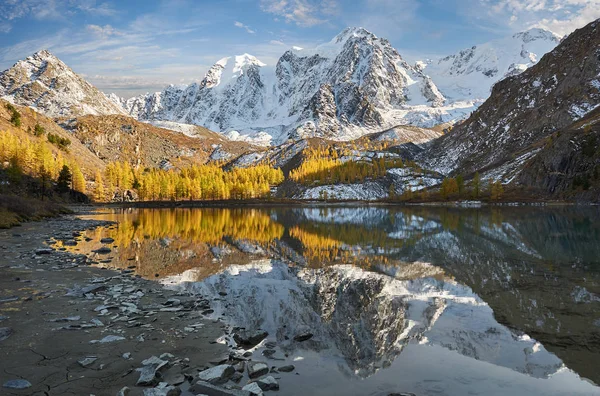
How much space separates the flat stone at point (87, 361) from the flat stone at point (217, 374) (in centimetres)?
332

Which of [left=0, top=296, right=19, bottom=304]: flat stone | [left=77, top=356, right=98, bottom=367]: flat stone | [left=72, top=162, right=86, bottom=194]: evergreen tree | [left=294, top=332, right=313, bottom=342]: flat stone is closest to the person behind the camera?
[left=77, top=356, right=98, bottom=367]: flat stone

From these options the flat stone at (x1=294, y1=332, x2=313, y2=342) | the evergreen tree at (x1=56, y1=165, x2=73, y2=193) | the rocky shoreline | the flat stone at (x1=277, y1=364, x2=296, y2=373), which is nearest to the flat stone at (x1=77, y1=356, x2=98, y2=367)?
the rocky shoreline

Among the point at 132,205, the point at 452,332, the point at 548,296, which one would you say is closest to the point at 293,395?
the point at 452,332

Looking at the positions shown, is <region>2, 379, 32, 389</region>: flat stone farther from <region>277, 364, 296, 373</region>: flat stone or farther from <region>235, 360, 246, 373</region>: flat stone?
<region>277, 364, 296, 373</region>: flat stone

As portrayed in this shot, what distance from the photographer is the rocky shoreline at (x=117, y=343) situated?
10.1m


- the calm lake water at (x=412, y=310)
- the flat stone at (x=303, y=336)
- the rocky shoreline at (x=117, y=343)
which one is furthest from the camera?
the flat stone at (x=303, y=336)

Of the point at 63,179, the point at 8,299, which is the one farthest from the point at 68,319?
the point at 63,179

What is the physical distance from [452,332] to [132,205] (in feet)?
559

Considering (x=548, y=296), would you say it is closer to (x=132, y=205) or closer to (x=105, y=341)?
(x=105, y=341)

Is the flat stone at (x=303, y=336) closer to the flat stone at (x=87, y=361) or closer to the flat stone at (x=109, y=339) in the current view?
the flat stone at (x=109, y=339)

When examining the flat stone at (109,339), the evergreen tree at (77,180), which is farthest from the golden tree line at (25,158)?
the flat stone at (109,339)

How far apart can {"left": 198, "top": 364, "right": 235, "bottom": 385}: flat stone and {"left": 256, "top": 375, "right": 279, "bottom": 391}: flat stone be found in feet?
3.15

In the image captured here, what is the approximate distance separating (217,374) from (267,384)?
145cm

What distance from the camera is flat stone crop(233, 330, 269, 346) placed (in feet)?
45.1
